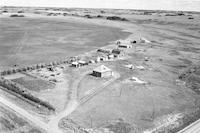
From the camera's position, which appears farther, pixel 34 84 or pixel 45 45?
pixel 45 45

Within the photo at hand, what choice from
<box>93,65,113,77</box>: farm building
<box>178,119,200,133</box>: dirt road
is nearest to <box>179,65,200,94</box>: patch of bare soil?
<box>178,119,200,133</box>: dirt road

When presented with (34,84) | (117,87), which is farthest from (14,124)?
(117,87)

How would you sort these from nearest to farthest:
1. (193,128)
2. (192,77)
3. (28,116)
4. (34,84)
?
(193,128), (28,116), (34,84), (192,77)

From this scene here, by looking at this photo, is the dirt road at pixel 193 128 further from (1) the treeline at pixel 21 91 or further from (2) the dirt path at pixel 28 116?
(1) the treeline at pixel 21 91

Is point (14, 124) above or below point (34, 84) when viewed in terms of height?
below

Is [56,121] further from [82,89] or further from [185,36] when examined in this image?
[185,36]

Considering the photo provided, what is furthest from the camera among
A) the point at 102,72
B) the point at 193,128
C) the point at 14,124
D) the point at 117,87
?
the point at 102,72

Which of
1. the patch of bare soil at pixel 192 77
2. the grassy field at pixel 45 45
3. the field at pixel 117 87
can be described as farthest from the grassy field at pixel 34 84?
the patch of bare soil at pixel 192 77

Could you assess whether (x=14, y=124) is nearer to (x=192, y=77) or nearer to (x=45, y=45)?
(x=192, y=77)
